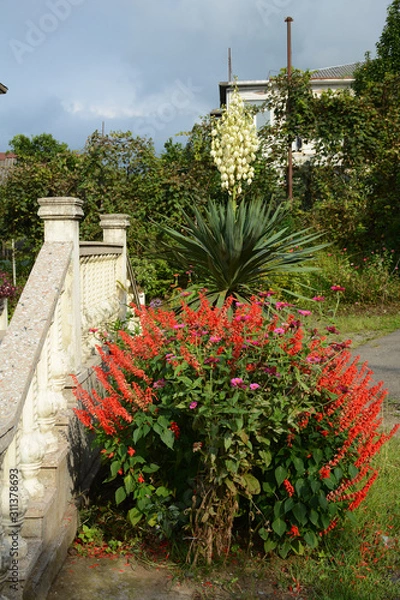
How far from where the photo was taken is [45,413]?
2.98 m

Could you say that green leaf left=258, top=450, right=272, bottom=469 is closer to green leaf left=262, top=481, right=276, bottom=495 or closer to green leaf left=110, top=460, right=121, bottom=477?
green leaf left=262, top=481, right=276, bottom=495

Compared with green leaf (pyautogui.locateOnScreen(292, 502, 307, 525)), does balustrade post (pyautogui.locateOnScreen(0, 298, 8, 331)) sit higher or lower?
higher

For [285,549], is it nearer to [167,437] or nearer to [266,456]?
[266,456]

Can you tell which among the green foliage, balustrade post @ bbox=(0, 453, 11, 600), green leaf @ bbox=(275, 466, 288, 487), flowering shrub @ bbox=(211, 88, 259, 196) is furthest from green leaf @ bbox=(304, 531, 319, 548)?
the green foliage

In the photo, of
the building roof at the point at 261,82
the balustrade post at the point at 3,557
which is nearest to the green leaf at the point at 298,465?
the balustrade post at the point at 3,557

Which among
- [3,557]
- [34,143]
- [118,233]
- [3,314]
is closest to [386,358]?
[118,233]

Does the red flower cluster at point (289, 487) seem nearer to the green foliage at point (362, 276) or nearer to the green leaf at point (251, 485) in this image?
the green leaf at point (251, 485)

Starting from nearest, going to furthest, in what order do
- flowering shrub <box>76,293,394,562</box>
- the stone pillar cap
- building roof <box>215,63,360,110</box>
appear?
flowering shrub <box>76,293,394,562</box> < the stone pillar cap < building roof <box>215,63,360,110</box>

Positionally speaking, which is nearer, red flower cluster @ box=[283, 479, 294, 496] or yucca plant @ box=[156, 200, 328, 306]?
red flower cluster @ box=[283, 479, 294, 496]

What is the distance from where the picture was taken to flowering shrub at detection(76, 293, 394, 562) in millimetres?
2574

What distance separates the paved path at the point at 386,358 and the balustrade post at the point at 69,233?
9.31ft

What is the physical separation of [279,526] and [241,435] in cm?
50

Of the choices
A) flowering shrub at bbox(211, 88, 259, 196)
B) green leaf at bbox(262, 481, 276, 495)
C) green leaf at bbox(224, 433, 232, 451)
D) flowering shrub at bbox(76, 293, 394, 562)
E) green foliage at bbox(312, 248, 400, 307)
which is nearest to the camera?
Answer: green leaf at bbox(224, 433, 232, 451)

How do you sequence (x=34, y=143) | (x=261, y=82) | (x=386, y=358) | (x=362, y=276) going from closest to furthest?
1. (x=386, y=358)
2. (x=362, y=276)
3. (x=261, y=82)
4. (x=34, y=143)
